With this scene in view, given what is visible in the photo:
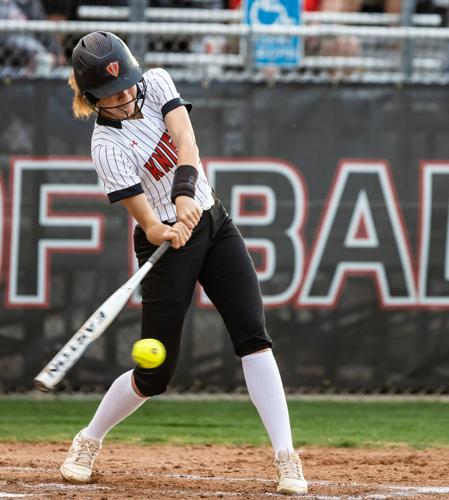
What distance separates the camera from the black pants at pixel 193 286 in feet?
15.0

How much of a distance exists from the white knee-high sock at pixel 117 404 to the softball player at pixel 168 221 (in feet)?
0.05

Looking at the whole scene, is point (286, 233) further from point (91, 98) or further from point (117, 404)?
point (91, 98)

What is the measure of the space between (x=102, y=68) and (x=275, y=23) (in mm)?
3758

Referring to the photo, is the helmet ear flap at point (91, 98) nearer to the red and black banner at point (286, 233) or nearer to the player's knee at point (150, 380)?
the player's knee at point (150, 380)

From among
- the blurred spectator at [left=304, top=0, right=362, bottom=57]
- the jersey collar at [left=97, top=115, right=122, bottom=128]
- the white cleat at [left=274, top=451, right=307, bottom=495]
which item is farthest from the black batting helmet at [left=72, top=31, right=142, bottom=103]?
the blurred spectator at [left=304, top=0, right=362, bottom=57]

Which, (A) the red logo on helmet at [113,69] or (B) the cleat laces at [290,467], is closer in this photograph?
(A) the red logo on helmet at [113,69]

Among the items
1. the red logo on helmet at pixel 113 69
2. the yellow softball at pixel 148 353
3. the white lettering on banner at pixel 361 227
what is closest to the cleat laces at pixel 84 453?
the yellow softball at pixel 148 353

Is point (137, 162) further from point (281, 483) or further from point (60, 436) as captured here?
point (60, 436)

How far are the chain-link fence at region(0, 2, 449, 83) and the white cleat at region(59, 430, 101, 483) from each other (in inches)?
136

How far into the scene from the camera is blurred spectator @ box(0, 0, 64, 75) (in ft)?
26.8

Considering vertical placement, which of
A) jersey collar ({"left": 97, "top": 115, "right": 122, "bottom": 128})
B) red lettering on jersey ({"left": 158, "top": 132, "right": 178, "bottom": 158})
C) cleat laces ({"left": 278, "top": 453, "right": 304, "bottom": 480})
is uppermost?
jersey collar ({"left": 97, "top": 115, "right": 122, "bottom": 128})

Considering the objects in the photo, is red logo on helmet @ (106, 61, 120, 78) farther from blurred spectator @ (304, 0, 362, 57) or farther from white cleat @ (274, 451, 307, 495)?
blurred spectator @ (304, 0, 362, 57)

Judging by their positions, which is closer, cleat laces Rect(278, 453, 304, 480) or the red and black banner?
cleat laces Rect(278, 453, 304, 480)

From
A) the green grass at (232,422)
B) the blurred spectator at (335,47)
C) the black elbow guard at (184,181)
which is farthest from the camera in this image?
the blurred spectator at (335,47)
